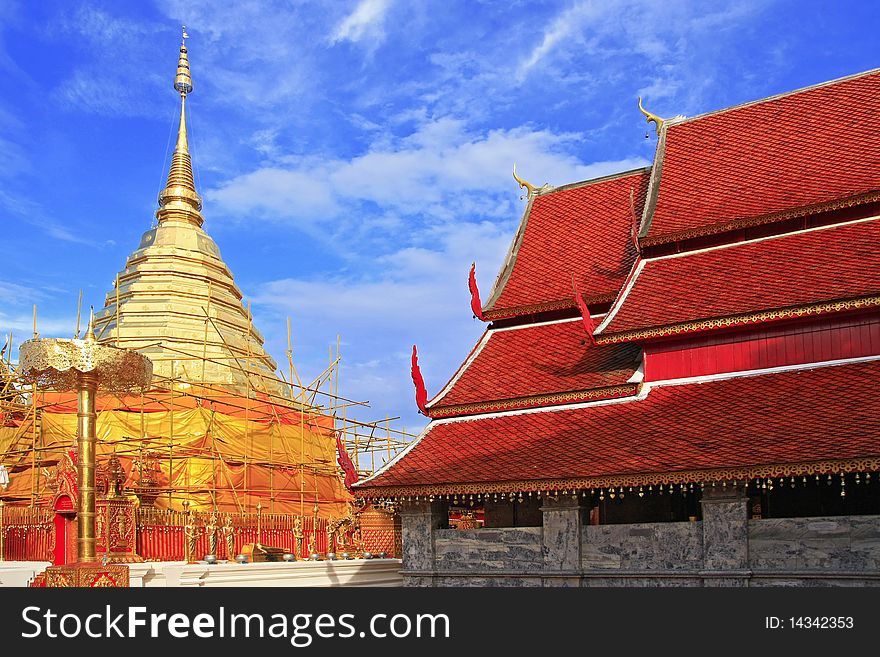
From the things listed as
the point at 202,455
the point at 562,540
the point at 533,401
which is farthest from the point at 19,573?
the point at 562,540

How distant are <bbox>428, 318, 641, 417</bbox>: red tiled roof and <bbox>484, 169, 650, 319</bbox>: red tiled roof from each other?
20.6 inches

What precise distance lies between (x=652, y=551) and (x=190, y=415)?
670 inches

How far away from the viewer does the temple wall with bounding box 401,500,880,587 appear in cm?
1113

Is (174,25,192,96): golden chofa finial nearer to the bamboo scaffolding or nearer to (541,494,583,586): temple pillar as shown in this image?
the bamboo scaffolding

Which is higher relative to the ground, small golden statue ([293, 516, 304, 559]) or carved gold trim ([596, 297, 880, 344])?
carved gold trim ([596, 297, 880, 344])

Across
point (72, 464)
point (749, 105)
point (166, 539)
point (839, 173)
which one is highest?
point (749, 105)

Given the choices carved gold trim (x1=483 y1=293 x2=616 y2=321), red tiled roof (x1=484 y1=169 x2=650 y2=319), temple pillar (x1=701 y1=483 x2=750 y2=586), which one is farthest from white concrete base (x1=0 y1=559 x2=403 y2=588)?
temple pillar (x1=701 y1=483 x2=750 y2=586)

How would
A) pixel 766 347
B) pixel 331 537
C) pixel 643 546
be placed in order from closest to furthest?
pixel 643 546
pixel 766 347
pixel 331 537

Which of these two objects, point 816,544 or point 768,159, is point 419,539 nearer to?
point 816,544

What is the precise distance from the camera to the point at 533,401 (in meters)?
14.3
